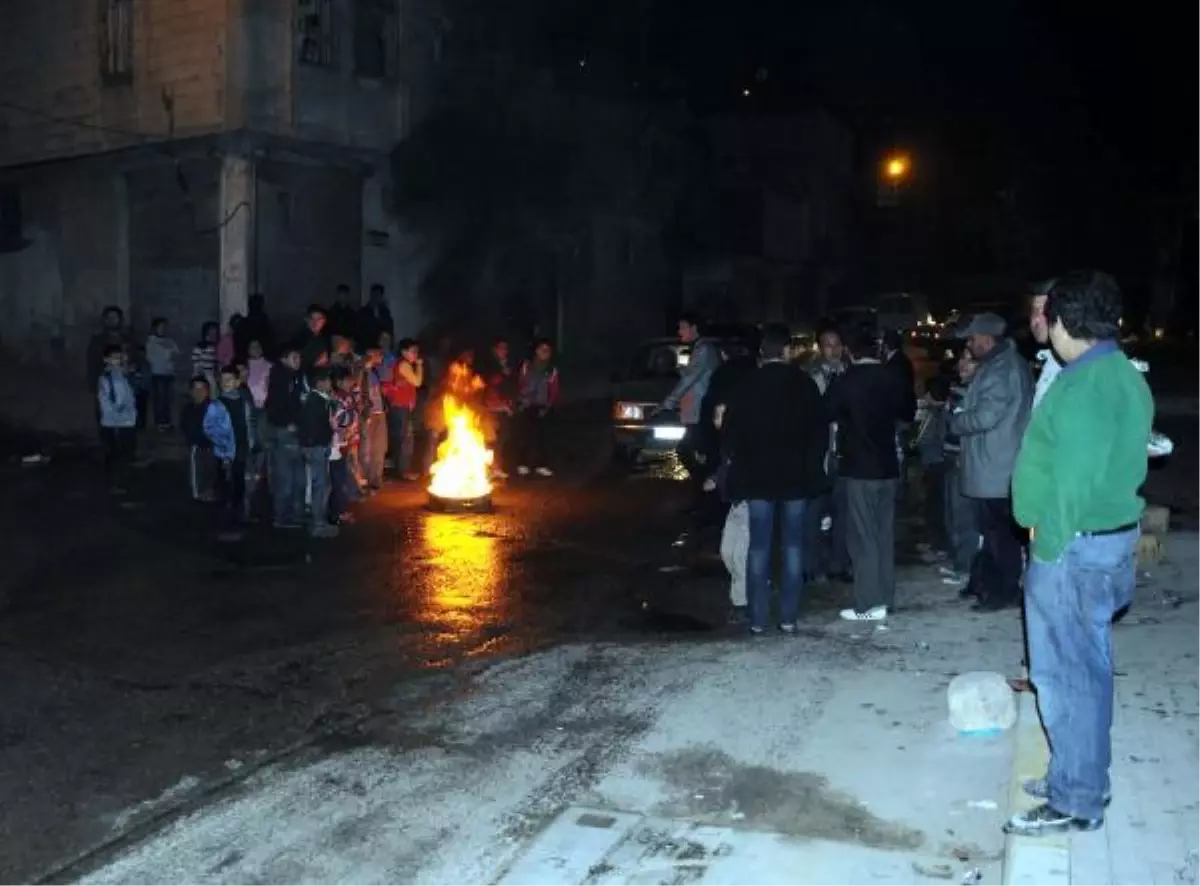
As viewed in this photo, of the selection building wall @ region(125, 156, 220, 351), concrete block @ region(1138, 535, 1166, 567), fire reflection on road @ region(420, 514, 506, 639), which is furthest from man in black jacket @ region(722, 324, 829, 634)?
building wall @ region(125, 156, 220, 351)

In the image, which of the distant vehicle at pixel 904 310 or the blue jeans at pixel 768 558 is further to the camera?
the distant vehicle at pixel 904 310

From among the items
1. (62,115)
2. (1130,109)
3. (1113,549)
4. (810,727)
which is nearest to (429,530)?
(810,727)

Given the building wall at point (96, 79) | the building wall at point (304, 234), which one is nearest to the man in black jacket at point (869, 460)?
the building wall at point (304, 234)

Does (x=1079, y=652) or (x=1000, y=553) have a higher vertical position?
(x=1079, y=652)

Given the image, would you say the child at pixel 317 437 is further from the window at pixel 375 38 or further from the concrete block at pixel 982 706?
the window at pixel 375 38

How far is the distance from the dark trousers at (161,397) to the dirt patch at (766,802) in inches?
663

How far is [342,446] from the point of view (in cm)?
1357

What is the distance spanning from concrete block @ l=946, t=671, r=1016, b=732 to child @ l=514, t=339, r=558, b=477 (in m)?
11.2

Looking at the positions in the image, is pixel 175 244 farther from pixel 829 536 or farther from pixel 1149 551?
pixel 1149 551

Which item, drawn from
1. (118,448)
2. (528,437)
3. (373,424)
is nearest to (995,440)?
(373,424)

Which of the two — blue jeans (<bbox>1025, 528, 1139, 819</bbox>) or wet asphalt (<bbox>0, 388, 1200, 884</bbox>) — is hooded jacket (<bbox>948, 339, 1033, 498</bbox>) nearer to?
wet asphalt (<bbox>0, 388, 1200, 884</bbox>)

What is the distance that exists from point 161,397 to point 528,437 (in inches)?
284

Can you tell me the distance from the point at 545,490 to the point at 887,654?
28.0ft

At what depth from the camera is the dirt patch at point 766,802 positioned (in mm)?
5547
